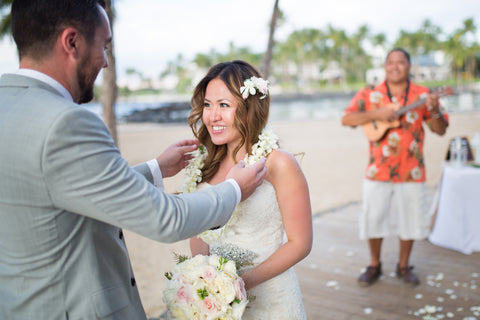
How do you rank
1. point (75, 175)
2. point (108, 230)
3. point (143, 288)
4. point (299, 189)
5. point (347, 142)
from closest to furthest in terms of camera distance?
point (75, 175) < point (108, 230) < point (299, 189) < point (143, 288) < point (347, 142)

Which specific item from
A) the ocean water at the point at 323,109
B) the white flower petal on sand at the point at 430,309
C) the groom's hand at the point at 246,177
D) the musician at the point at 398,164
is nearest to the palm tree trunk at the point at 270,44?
the musician at the point at 398,164

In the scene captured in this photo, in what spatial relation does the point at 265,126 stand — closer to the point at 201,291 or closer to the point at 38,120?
the point at 201,291

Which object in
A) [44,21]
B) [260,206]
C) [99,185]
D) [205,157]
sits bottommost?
[260,206]

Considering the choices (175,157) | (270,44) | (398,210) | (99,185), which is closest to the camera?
(99,185)

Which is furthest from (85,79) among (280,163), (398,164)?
(398,164)

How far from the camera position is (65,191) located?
1.21 meters

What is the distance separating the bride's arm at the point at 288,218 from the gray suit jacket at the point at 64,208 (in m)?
0.70

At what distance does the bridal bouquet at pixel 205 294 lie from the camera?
163 cm

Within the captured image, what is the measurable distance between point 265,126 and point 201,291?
103 cm

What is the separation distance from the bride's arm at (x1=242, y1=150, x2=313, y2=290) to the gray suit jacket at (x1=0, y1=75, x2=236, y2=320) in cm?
70

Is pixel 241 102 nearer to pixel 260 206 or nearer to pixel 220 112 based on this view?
pixel 220 112

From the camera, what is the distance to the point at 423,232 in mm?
4355

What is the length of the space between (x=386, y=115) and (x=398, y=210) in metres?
1.04

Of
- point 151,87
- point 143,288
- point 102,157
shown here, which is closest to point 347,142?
point 143,288
